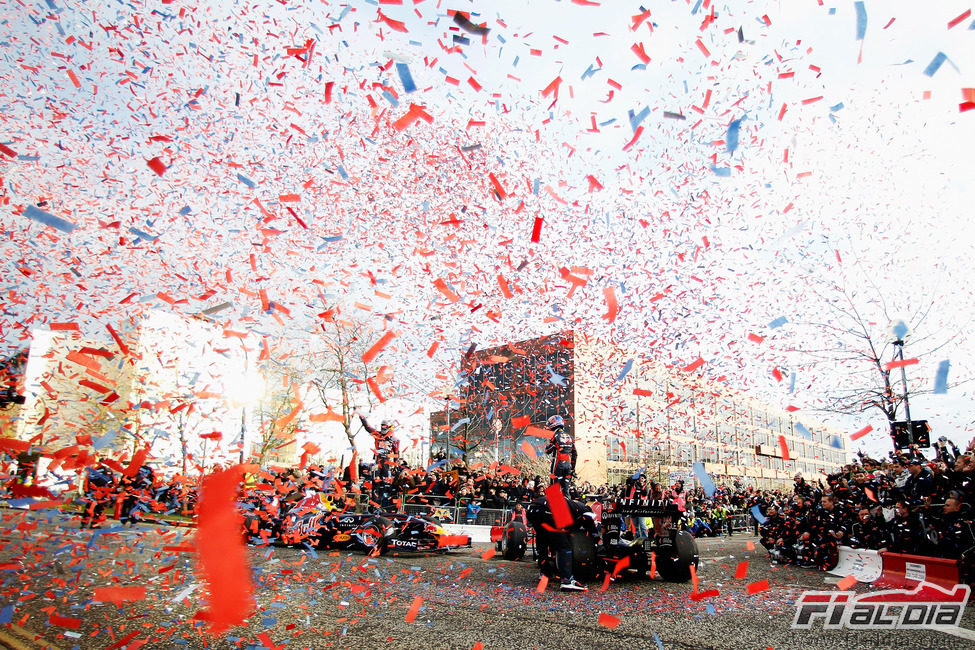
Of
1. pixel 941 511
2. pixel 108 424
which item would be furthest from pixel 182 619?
pixel 108 424

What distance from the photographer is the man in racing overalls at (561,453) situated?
8852 millimetres

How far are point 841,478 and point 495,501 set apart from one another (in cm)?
1046

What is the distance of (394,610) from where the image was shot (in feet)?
21.2

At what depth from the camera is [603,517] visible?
9.77 meters

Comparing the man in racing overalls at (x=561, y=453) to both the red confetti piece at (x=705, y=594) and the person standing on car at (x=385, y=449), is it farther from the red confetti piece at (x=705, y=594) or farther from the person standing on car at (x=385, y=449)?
the person standing on car at (x=385, y=449)

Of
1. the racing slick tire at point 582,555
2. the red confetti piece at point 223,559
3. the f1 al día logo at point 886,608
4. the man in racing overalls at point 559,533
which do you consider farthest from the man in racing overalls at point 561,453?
the red confetti piece at point 223,559

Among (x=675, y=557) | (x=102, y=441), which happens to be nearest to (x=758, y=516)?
(x=675, y=557)

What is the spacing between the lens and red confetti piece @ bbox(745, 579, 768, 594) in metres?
8.89

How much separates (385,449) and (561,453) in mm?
5417

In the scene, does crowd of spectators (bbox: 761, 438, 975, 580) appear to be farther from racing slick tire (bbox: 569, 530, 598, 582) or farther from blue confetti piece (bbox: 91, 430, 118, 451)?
blue confetti piece (bbox: 91, 430, 118, 451)

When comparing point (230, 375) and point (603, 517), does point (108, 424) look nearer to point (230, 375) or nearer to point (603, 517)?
point (230, 375)

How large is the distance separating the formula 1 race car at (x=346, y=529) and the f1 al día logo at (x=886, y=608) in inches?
286

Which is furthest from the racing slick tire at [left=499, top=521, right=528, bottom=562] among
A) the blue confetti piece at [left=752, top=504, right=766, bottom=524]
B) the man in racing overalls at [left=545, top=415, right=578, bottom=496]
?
the blue confetti piece at [left=752, top=504, right=766, bottom=524]

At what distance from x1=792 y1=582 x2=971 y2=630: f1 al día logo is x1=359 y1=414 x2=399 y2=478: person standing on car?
830cm
